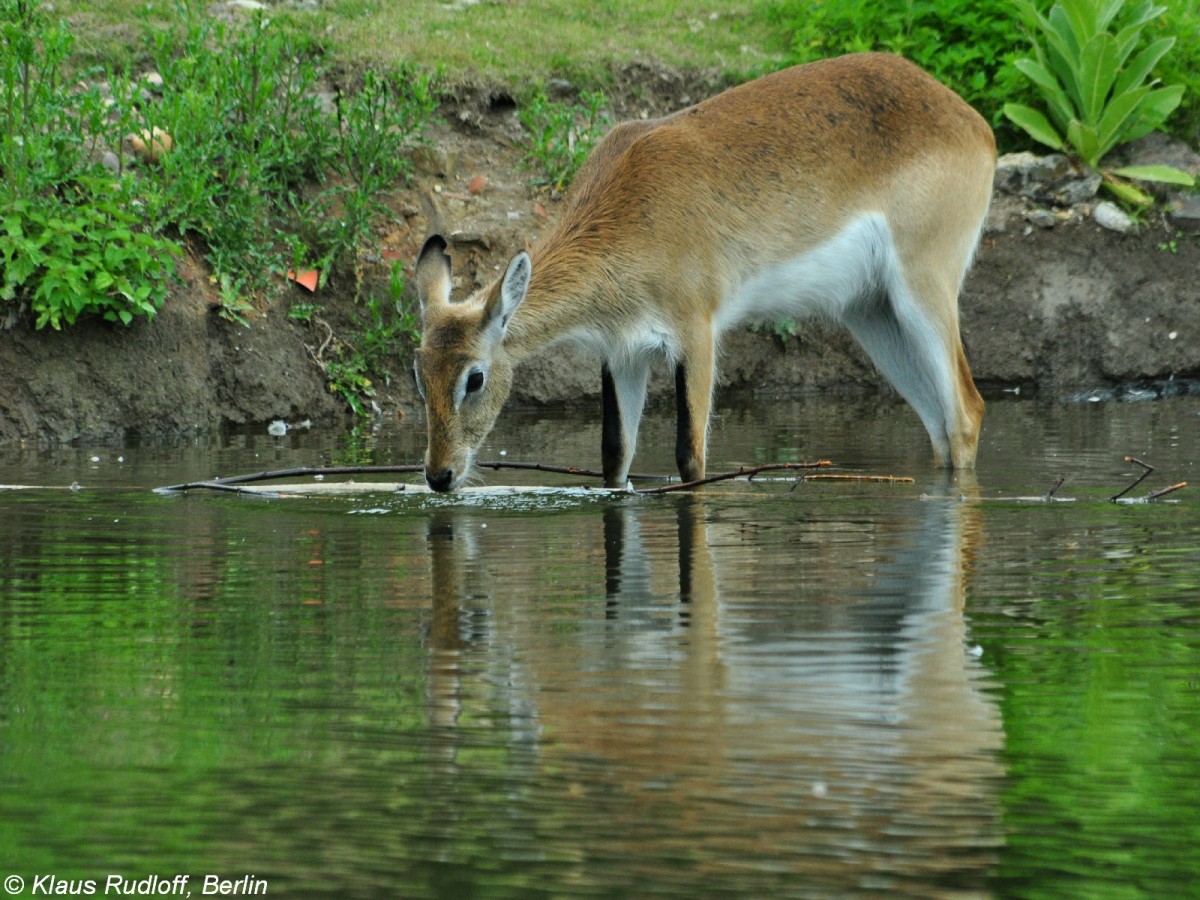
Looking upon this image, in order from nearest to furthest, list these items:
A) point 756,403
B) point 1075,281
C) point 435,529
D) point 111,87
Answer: point 435,529, point 111,87, point 756,403, point 1075,281

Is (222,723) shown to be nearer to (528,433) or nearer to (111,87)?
(528,433)

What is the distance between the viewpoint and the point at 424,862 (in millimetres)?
3113

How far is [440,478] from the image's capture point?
7469mm

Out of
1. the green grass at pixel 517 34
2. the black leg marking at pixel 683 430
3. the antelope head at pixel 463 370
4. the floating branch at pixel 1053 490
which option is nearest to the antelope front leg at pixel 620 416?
the black leg marking at pixel 683 430

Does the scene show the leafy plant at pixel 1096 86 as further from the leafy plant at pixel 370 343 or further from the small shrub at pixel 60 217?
the small shrub at pixel 60 217

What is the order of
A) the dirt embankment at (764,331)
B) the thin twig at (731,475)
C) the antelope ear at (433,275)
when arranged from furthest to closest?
the dirt embankment at (764,331) → the antelope ear at (433,275) → the thin twig at (731,475)

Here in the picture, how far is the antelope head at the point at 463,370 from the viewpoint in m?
7.54

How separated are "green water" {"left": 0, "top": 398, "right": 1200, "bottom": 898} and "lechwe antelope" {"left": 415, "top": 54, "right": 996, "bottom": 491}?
70 centimetres

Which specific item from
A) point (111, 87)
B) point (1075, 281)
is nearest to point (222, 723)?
point (111, 87)

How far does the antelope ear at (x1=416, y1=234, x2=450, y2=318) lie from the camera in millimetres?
8102

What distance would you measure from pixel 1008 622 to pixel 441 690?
1.76m

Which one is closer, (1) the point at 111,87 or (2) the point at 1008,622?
(2) the point at 1008,622

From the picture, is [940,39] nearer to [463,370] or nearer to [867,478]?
[867,478]

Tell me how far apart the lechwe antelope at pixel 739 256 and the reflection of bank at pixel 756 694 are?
1336 millimetres
